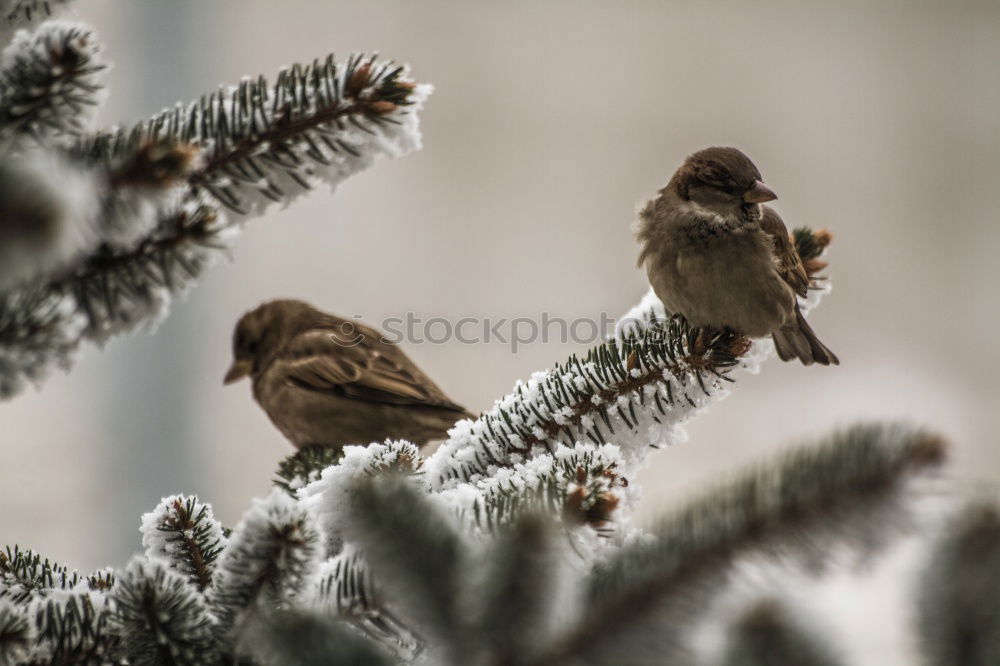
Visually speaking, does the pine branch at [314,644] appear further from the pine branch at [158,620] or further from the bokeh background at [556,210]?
the bokeh background at [556,210]

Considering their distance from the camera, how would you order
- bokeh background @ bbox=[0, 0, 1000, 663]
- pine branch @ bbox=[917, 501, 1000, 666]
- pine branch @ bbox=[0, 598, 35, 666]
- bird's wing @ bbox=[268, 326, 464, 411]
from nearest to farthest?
1. pine branch @ bbox=[917, 501, 1000, 666]
2. pine branch @ bbox=[0, 598, 35, 666]
3. bird's wing @ bbox=[268, 326, 464, 411]
4. bokeh background @ bbox=[0, 0, 1000, 663]

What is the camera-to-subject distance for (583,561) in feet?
2.37

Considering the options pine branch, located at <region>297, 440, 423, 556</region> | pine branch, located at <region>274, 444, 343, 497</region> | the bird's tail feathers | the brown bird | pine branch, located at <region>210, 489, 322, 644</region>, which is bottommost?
pine branch, located at <region>210, 489, 322, 644</region>

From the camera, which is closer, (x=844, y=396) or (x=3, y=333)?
(x=3, y=333)

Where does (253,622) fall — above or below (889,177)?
below

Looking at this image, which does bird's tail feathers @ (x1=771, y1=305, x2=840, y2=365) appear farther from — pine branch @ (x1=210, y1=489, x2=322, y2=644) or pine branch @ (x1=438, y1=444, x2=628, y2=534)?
pine branch @ (x1=210, y1=489, x2=322, y2=644)

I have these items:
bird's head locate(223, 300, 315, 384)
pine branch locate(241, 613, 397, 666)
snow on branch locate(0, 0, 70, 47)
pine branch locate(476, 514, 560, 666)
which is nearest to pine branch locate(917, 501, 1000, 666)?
pine branch locate(476, 514, 560, 666)

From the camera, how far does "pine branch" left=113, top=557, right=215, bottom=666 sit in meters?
0.68

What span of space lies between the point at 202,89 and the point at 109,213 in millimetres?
3081

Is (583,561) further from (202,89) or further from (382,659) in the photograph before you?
(202,89)

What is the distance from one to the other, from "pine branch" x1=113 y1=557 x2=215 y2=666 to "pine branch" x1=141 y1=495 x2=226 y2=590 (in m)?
0.14

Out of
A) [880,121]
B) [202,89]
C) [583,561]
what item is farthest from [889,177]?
[583,561]

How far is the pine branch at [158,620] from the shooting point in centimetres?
68

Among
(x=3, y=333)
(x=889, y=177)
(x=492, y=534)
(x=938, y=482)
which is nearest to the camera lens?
(x=938, y=482)
